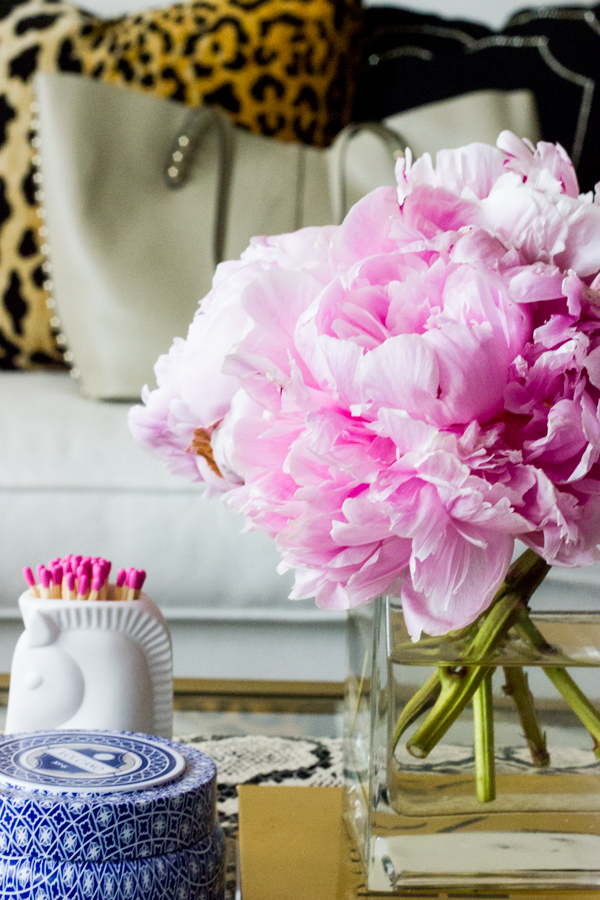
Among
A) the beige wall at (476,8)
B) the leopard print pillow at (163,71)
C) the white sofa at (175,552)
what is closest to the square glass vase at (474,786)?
the white sofa at (175,552)

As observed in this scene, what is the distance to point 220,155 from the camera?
1.22 m

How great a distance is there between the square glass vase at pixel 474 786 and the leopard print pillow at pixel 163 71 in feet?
3.58

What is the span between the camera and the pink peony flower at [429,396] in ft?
0.93

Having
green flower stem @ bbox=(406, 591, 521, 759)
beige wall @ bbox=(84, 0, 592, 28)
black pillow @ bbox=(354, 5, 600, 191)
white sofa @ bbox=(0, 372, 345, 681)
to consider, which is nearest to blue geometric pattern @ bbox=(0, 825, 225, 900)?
green flower stem @ bbox=(406, 591, 521, 759)

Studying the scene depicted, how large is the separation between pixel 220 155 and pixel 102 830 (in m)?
1.04

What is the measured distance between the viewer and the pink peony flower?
0.28m

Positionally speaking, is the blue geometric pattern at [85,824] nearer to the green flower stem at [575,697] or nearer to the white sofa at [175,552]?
the green flower stem at [575,697]

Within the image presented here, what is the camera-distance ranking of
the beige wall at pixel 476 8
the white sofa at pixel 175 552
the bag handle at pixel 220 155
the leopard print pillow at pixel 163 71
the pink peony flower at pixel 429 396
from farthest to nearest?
the beige wall at pixel 476 8, the leopard print pillow at pixel 163 71, the bag handle at pixel 220 155, the white sofa at pixel 175 552, the pink peony flower at pixel 429 396

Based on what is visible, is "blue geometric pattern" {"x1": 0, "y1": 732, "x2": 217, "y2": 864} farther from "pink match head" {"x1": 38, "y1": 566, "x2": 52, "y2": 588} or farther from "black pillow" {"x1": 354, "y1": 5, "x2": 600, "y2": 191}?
"black pillow" {"x1": 354, "y1": 5, "x2": 600, "y2": 191}

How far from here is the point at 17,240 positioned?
52.7 inches

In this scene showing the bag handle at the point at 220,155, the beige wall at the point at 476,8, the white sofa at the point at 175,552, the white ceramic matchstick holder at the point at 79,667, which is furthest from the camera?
the beige wall at the point at 476,8

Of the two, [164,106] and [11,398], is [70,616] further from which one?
[164,106]

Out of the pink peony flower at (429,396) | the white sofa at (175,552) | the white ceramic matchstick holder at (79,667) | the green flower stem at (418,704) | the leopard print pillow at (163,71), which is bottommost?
the white sofa at (175,552)

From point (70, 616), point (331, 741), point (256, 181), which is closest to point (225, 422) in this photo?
point (70, 616)
